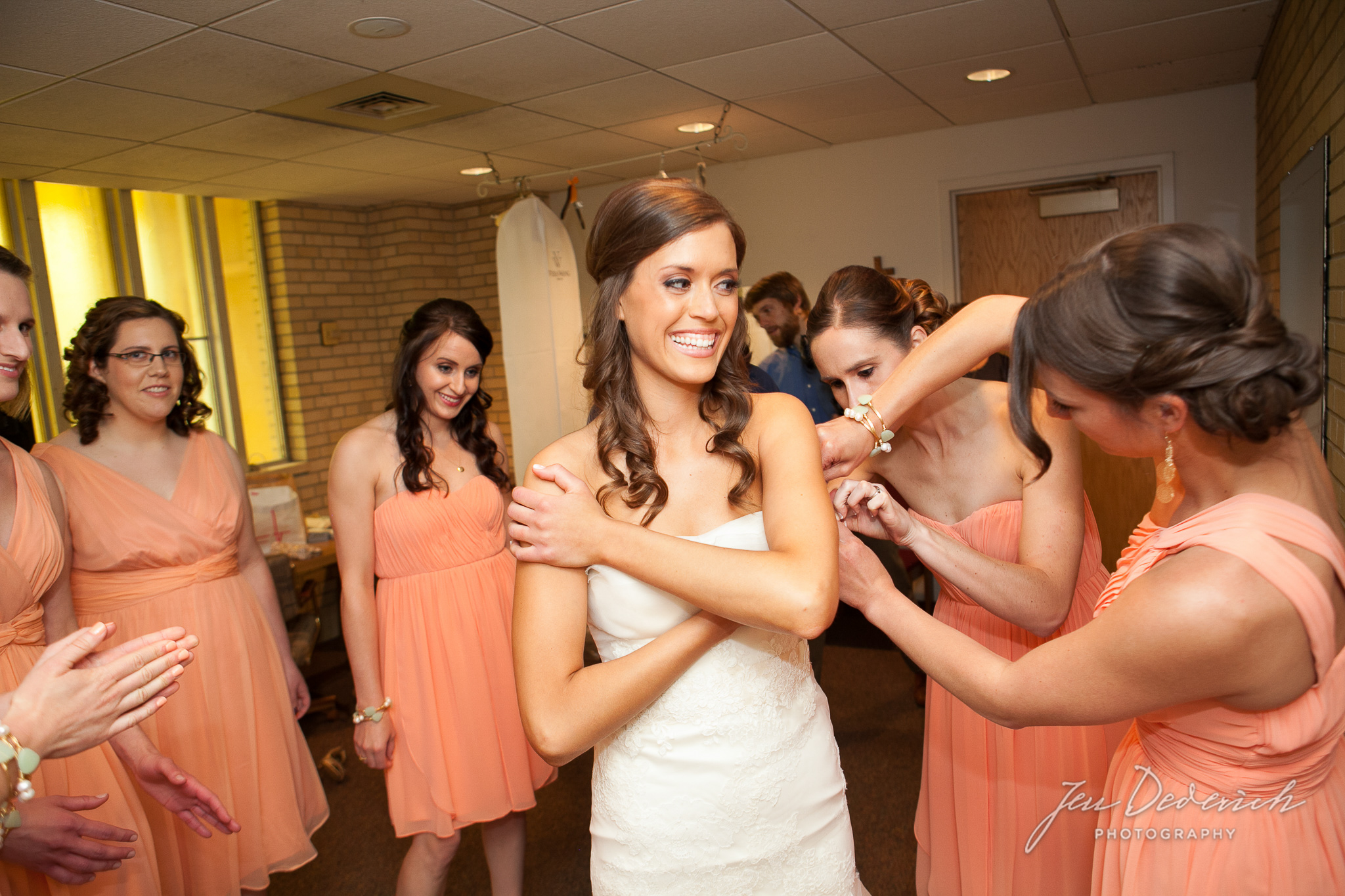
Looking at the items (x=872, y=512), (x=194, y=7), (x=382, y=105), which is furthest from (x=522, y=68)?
(x=872, y=512)

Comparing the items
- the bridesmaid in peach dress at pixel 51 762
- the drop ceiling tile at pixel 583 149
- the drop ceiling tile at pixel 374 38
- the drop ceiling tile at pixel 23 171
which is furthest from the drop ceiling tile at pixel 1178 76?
the drop ceiling tile at pixel 23 171

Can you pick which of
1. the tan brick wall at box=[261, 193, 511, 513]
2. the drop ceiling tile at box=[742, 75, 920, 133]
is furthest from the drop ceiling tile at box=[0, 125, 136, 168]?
the drop ceiling tile at box=[742, 75, 920, 133]

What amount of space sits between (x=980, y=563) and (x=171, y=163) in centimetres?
522

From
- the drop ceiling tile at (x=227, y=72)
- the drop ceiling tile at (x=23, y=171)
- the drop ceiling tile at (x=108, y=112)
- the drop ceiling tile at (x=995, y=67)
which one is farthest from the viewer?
the drop ceiling tile at (x=23, y=171)

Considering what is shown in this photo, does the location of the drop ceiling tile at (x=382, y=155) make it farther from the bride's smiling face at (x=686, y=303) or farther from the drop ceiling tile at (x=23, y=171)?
the bride's smiling face at (x=686, y=303)

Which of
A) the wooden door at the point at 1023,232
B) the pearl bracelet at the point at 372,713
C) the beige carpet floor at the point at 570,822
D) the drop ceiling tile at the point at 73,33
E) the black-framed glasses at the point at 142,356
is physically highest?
the drop ceiling tile at the point at 73,33

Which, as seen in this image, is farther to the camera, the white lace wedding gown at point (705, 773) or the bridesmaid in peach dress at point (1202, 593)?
the white lace wedding gown at point (705, 773)

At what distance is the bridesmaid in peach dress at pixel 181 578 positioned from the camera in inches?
93.1

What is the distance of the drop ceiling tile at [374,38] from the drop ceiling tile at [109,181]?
2.72 metres

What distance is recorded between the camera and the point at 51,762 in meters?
1.83

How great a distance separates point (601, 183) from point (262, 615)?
209 inches

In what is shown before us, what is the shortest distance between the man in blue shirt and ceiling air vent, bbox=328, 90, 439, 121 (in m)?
1.96

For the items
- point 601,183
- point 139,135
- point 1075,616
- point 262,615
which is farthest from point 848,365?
point 601,183

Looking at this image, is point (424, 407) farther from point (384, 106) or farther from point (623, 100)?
point (623, 100)
